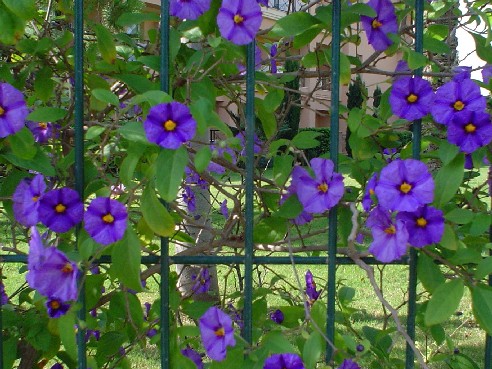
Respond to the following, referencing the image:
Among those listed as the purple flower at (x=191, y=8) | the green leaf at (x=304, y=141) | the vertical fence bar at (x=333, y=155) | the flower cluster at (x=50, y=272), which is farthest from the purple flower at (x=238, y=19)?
the flower cluster at (x=50, y=272)

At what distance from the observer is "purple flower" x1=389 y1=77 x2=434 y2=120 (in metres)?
1.23

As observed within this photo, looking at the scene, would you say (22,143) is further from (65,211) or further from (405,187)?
(405,187)

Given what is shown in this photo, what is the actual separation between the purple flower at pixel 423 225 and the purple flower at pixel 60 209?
1.92 ft

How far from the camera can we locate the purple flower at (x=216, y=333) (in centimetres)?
113

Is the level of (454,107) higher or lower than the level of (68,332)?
higher

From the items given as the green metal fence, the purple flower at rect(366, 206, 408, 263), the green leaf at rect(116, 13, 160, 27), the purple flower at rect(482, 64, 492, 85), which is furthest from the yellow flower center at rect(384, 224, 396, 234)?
the green leaf at rect(116, 13, 160, 27)

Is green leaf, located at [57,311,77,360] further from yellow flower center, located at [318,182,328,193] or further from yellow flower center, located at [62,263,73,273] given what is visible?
yellow flower center, located at [318,182,328,193]

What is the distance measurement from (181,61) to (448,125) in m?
0.56

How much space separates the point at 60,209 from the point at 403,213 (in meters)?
0.63

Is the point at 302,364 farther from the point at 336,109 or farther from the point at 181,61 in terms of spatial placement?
the point at 181,61

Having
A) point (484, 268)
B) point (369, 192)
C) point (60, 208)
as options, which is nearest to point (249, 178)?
point (369, 192)

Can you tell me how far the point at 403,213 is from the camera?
3.86 ft

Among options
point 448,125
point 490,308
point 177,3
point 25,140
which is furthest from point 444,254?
point 25,140

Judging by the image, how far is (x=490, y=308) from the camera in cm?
114
